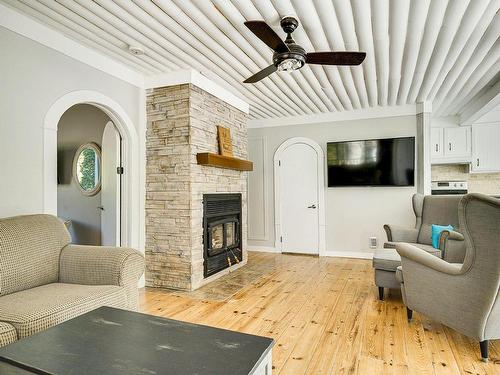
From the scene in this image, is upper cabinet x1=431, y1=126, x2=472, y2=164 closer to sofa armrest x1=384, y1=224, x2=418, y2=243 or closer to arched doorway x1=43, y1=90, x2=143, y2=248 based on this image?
sofa armrest x1=384, y1=224, x2=418, y2=243

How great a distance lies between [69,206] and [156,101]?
7.36ft

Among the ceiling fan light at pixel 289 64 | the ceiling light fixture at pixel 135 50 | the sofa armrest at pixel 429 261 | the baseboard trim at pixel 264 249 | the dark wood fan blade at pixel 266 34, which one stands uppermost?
the ceiling light fixture at pixel 135 50

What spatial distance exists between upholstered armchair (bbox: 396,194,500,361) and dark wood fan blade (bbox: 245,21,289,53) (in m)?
1.65

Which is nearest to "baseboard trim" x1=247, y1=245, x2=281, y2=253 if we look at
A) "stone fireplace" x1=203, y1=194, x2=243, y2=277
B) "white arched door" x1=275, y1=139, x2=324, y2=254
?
"white arched door" x1=275, y1=139, x2=324, y2=254

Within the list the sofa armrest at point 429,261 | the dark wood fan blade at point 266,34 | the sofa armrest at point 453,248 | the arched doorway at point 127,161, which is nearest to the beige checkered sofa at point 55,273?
the arched doorway at point 127,161

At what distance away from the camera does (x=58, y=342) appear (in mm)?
1235

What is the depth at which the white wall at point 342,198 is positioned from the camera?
5.10 metres

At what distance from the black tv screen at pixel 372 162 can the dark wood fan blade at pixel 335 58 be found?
109 inches

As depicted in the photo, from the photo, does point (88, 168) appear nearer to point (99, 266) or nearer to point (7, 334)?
point (99, 266)

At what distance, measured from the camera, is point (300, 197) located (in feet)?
18.6

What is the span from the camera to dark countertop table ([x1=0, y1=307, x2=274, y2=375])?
1045 mm

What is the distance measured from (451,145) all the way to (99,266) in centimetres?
604

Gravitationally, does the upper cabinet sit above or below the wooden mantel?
above

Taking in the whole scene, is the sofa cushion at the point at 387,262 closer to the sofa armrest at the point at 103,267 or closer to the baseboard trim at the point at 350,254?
the baseboard trim at the point at 350,254
